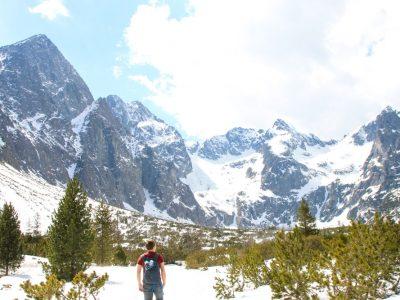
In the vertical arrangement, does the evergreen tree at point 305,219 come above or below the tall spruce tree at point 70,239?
above

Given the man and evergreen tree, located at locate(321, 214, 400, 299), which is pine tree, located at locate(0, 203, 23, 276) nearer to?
the man

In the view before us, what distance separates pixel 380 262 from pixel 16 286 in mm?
22104

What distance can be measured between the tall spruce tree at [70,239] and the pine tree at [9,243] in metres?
7.71

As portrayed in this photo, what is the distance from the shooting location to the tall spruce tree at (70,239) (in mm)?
29125

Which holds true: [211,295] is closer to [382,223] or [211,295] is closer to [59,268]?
[59,268]

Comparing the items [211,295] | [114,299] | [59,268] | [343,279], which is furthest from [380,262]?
[59,268]

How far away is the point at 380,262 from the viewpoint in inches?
529

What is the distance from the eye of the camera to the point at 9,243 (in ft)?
119

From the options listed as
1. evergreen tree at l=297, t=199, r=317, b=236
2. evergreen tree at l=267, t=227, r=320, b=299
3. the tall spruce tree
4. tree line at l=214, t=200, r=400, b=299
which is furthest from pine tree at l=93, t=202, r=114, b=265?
tree line at l=214, t=200, r=400, b=299

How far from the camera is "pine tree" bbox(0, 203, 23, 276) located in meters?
35.4

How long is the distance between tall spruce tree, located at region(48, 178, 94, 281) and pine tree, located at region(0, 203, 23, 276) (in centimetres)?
771

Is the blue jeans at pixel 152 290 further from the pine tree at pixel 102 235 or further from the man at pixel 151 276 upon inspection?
the pine tree at pixel 102 235

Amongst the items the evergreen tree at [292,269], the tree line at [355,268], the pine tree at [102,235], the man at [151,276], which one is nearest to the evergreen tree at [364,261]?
the tree line at [355,268]

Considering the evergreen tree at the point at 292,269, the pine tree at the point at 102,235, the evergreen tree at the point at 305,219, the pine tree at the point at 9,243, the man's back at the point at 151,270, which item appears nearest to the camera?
the evergreen tree at the point at 292,269
